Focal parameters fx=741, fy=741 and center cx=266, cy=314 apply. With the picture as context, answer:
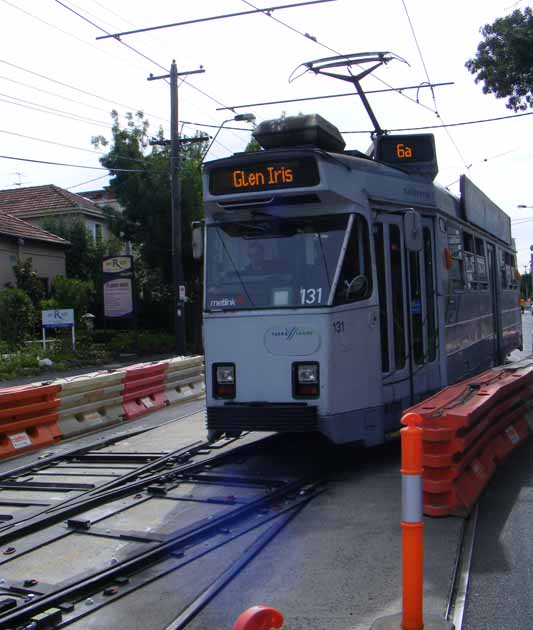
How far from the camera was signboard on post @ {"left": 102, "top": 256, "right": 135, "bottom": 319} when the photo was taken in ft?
A: 80.3

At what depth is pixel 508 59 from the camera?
17.3 metres

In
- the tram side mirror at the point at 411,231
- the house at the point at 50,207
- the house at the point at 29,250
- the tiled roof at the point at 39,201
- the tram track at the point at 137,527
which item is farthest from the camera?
the tiled roof at the point at 39,201

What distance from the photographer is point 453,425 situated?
607 cm

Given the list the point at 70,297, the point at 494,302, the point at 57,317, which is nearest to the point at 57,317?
the point at 57,317

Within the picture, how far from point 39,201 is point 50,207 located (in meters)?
1.66

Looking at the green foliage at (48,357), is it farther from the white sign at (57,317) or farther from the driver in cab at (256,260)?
the driver in cab at (256,260)

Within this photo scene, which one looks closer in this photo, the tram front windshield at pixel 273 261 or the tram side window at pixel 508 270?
the tram front windshield at pixel 273 261

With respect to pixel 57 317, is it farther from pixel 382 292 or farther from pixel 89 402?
pixel 382 292

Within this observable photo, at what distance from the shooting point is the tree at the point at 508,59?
663 inches

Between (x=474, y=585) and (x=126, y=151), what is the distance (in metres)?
28.2

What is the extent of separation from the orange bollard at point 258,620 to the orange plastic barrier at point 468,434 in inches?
108

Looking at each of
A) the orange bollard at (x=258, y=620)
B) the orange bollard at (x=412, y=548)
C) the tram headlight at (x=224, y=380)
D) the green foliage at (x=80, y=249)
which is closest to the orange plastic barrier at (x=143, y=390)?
the tram headlight at (x=224, y=380)

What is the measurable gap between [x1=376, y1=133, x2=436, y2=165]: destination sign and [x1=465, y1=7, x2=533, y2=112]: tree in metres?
8.92

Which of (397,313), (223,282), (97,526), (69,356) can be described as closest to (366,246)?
(397,313)
